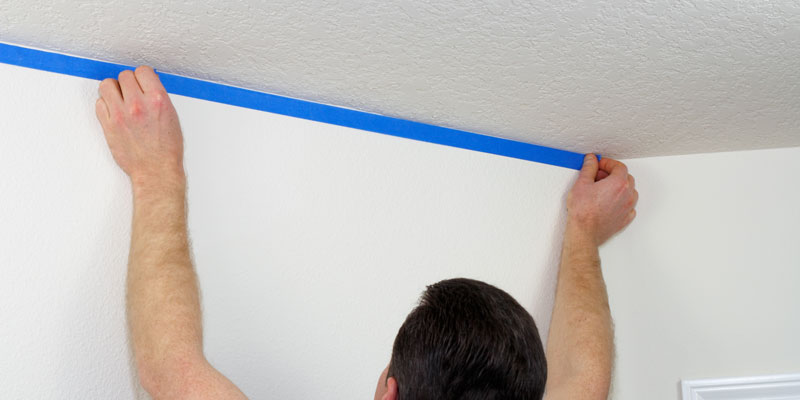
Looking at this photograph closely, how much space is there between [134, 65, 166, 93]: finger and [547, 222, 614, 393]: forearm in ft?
4.10

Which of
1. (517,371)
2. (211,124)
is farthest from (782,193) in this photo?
(211,124)

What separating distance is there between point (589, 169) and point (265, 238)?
1057 millimetres

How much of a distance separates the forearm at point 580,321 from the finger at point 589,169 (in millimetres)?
154

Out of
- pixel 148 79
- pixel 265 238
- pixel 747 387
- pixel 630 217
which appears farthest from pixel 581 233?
pixel 148 79

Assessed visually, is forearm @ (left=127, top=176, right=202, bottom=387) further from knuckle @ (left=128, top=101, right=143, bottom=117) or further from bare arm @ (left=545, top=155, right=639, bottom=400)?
bare arm @ (left=545, top=155, right=639, bottom=400)

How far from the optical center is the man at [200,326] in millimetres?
1206

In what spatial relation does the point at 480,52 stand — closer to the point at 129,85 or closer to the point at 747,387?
the point at 129,85

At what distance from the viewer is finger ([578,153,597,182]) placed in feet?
7.15

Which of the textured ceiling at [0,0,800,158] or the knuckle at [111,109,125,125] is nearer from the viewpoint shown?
the textured ceiling at [0,0,800,158]

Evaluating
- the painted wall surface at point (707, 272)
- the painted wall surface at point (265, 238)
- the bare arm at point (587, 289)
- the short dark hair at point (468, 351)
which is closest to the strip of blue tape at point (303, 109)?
the painted wall surface at point (265, 238)

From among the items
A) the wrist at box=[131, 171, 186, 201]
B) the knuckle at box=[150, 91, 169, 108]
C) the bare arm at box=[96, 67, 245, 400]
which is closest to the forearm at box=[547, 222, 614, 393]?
the bare arm at box=[96, 67, 245, 400]

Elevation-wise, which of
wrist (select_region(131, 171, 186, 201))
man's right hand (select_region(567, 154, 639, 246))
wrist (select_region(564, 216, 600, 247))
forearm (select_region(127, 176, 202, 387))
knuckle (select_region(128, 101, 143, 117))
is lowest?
forearm (select_region(127, 176, 202, 387))

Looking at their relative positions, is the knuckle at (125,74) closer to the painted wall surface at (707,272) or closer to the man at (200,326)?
the man at (200,326)

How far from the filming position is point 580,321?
199 centimetres
